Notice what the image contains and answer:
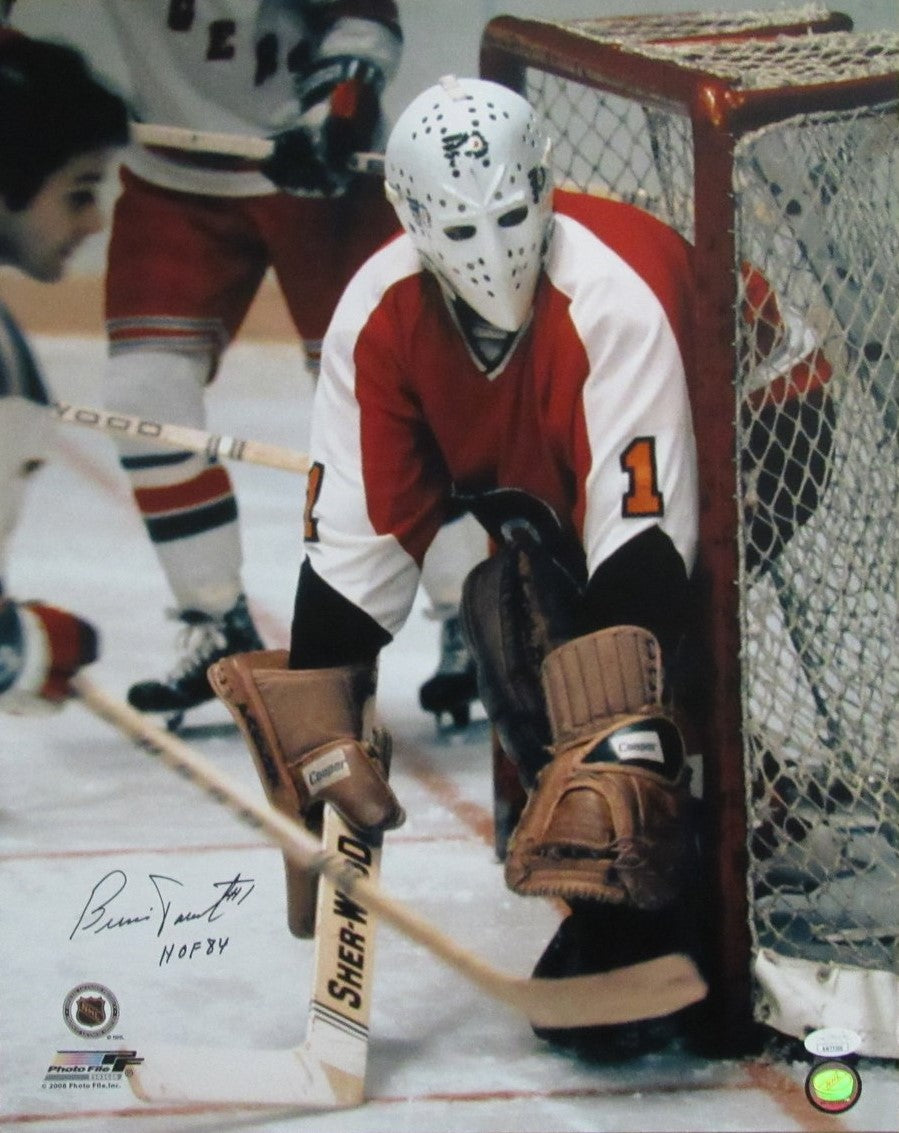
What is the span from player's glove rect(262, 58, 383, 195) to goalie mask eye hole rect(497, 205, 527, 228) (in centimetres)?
50

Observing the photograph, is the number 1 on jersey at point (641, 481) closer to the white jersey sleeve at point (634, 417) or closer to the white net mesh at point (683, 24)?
the white jersey sleeve at point (634, 417)

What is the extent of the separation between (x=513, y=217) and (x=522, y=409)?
0.17 meters

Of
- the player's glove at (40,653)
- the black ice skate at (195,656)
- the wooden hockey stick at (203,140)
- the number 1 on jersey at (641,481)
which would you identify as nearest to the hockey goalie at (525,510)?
the number 1 on jersey at (641,481)

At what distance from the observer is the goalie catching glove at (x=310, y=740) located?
1.58 m

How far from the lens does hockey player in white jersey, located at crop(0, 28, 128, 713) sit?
6.14 ft

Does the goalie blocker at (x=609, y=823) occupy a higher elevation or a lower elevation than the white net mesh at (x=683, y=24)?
lower

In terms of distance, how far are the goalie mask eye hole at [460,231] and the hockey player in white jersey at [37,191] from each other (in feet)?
1.53

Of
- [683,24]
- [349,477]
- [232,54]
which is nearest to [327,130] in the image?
[232,54]

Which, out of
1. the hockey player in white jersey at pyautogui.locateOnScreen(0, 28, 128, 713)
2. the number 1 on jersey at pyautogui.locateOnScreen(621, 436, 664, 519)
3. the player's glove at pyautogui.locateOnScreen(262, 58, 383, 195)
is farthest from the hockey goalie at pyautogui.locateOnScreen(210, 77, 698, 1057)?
the player's glove at pyautogui.locateOnScreen(262, 58, 383, 195)

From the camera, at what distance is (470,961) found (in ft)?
5.16

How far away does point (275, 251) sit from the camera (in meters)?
2.20

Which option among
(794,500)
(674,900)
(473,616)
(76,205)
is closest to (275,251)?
(76,205)

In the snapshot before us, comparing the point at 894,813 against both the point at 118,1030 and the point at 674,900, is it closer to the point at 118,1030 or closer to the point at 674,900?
the point at 674,900
